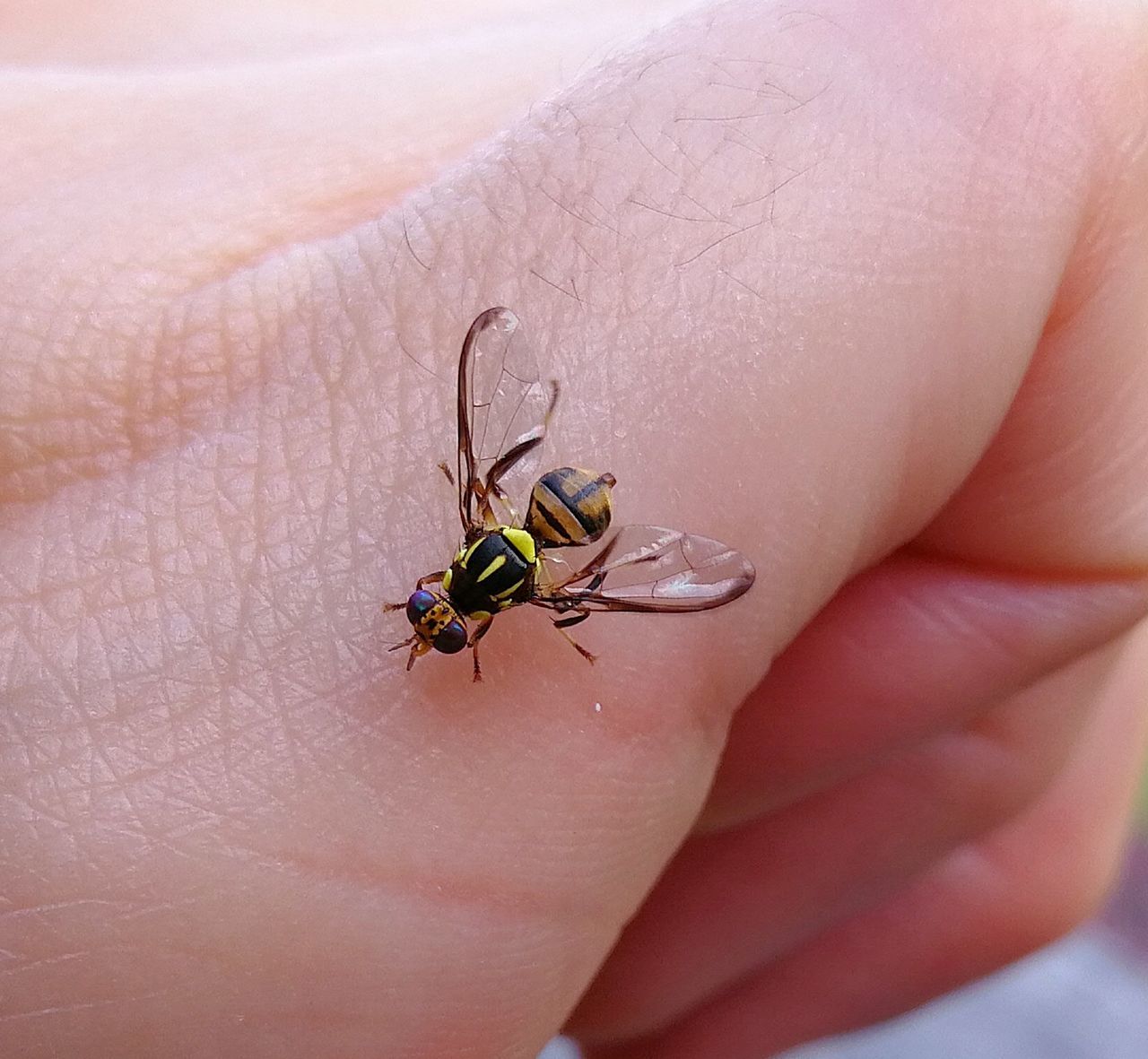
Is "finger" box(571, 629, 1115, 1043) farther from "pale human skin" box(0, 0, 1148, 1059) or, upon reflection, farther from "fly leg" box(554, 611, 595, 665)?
"fly leg" box(554, 611, 595, 665)

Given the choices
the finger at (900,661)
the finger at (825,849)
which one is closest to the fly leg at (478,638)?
the finger at (900,661)

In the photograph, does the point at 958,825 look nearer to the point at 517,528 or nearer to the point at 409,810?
the point at 517,528

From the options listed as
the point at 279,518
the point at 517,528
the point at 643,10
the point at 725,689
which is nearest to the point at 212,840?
the point at 279,518

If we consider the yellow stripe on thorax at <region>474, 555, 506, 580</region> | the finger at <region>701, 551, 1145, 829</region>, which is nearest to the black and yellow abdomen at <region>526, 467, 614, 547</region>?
the yellow stripe on thorax at <region>474, 555, 506, 580</region>

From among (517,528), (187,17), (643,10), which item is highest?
(187,17)

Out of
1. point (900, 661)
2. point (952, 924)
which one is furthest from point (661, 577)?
point (952, 924)

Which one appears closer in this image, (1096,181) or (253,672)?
(253,672)
